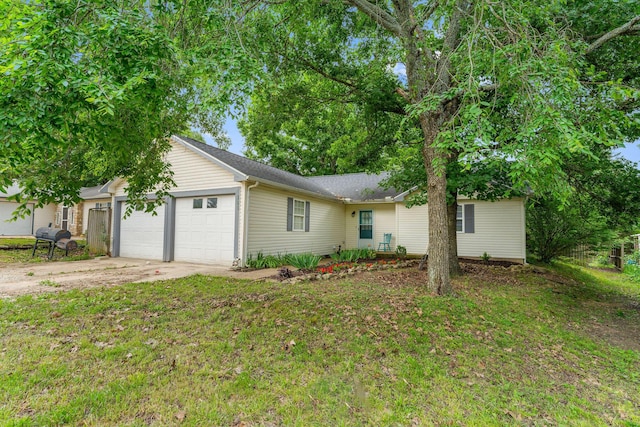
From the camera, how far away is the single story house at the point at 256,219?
965cm

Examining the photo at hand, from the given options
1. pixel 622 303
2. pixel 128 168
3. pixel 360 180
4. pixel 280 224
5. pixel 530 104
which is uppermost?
pixel 360 180

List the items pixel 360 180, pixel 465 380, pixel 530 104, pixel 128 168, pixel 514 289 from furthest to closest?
pixel 360 180 → pixel 514 289 → pixel 128 168 → pixel 530 104 → pixel 465 380

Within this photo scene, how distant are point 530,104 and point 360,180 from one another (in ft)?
43.3

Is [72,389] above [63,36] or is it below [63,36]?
below

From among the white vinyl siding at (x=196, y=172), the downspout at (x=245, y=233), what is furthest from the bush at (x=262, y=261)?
the white vinyl siding at (x=196, y=172)

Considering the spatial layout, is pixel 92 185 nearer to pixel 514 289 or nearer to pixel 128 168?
pixel 128 168

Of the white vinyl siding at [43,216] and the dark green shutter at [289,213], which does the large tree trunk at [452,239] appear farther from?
the white vinyl siding at [43,216]

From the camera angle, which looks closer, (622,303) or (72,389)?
(72,389)

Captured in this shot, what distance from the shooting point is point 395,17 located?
662cm

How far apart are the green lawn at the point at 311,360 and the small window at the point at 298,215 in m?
5.99


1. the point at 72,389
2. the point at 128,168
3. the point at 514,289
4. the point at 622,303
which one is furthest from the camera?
the point at 514,289

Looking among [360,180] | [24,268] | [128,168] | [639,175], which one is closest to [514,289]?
[639,175]

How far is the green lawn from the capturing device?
8.19ft

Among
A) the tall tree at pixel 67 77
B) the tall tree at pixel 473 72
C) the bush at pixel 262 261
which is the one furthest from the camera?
the bush at pixel 262 261
